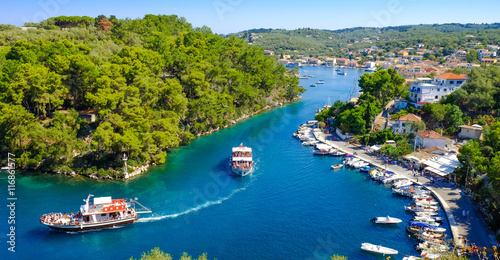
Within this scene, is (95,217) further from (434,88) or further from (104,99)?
(434,88)

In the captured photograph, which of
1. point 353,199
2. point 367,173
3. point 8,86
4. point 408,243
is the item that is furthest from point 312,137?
point 8,86

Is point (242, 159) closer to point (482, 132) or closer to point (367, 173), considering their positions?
point (367, 173)

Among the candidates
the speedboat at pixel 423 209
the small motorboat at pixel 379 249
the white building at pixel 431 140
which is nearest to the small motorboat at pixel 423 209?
the speedboat at pixel 423 209

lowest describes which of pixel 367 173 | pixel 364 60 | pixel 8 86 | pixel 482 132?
pixel 367 173

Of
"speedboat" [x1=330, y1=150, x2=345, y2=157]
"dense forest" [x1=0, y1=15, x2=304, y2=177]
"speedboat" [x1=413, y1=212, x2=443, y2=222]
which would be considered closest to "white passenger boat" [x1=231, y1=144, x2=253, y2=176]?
"dense forest" [x1=0, y1=15, x2=304, y2=177]

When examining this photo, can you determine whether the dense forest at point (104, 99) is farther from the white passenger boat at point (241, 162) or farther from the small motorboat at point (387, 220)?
the small motorboat at point (387, 220)

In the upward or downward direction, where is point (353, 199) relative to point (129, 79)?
downward

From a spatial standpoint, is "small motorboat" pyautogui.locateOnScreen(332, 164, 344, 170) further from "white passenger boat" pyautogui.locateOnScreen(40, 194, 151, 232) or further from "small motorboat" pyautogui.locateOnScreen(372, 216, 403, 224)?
"white passenger boat" pyautogui.locateOnScreen(40, 194, 151, 232)
